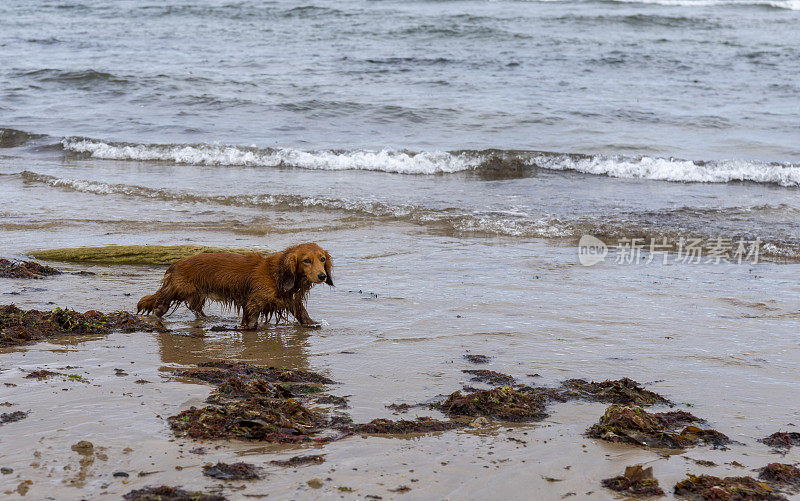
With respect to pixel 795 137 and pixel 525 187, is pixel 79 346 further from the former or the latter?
pixel 795 137

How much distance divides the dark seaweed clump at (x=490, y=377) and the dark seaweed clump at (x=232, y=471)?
186 centimetres

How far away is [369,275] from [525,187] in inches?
239

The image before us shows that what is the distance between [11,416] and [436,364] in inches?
102

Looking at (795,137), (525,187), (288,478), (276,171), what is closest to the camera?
(288,478)

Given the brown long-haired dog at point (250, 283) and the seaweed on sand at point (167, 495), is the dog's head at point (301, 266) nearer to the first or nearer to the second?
the brown long-haired dog at point (250, 283)

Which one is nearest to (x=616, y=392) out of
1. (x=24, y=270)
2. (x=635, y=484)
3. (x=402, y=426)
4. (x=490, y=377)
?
(x=490, y=377)

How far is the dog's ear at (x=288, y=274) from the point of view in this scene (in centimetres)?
635

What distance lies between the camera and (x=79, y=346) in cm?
531

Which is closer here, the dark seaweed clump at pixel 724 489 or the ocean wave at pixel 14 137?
the dark seaweed clump at pixel 724 489

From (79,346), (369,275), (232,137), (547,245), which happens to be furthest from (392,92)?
(79,346)

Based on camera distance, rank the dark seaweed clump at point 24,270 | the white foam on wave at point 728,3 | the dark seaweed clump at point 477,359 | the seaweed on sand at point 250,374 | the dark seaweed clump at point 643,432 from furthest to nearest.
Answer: the white foam on wave at point 728,3, the dark seaweed clump at point 24,270, the dark seaweed clump at point 477,359, the seaweed on sand at point 250,374, the dark seaweed clump at point 643,432

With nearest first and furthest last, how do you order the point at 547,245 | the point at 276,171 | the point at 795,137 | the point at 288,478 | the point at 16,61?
the point at 288,478
the point at 547,245
the point at 276,171
the point at 795,137
the point at 16,61

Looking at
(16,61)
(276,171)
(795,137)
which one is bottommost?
(276,171)

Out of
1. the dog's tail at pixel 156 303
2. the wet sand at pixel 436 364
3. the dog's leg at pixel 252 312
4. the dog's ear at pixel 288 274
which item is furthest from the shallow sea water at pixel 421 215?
the dog's ear at pixel 288 274
